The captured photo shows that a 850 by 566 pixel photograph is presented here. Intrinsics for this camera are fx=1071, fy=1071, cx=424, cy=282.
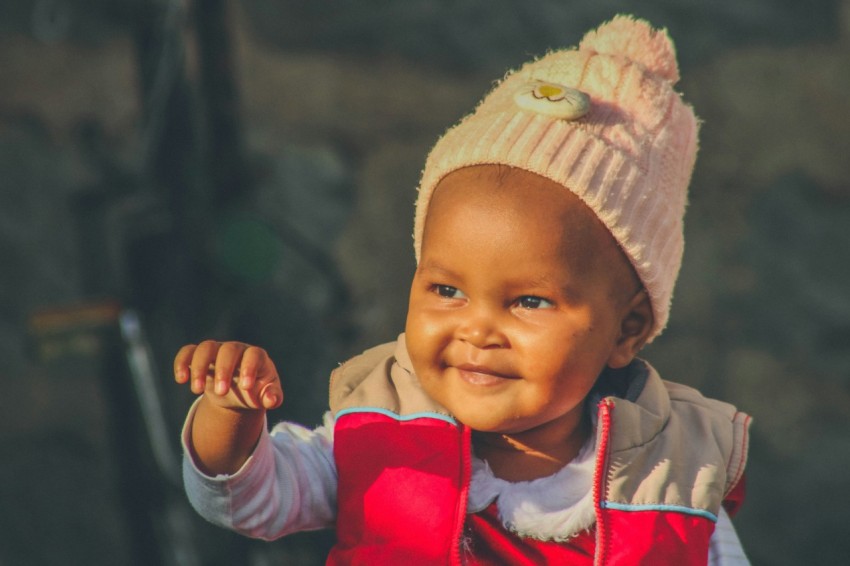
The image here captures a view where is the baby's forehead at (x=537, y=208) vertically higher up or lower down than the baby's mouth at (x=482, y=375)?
higher up

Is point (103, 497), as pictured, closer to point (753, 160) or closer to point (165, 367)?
point (165, 367)

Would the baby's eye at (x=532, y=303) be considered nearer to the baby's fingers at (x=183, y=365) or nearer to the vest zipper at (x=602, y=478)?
the vest zipper at (x=602, y=478)

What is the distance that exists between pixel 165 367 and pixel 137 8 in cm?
69

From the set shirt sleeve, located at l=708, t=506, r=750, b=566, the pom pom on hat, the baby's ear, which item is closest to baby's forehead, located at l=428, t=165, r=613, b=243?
the baby's ear

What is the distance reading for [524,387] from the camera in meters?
1.14

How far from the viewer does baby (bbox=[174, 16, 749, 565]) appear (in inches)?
44.5

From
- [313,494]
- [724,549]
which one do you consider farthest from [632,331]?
[313,494]

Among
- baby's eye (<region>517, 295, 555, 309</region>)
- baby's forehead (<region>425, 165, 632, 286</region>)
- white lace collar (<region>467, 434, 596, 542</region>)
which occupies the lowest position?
white lace collar (<region>467, 434, 596, 542</region>)

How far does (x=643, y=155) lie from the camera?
122 cm

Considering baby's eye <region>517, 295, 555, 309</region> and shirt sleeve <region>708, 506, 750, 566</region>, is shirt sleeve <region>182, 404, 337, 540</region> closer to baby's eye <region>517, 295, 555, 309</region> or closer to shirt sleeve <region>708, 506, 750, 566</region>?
baby's eye <region>517, 295, 555, 309</region>

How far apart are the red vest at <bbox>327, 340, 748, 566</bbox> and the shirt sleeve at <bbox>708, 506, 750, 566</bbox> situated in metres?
0.07

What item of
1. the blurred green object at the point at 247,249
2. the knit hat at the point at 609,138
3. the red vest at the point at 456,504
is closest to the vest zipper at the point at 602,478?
the red vest at the point at 456,504

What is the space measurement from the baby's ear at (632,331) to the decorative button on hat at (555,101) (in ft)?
0.74

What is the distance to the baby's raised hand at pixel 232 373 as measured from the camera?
1.05m
